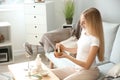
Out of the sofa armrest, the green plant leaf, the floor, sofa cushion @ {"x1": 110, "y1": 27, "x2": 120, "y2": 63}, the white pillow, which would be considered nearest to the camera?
the white pillow

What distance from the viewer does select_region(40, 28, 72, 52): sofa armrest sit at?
316 cm

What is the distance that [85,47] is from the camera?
2.09 metres

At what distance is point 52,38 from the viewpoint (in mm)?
3219

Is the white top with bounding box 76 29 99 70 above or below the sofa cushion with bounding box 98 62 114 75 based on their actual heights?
above

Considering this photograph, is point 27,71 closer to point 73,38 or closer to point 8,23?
point 73,38

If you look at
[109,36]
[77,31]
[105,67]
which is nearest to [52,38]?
[77,31]

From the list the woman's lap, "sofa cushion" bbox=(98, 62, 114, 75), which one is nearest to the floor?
"sofa cushion" bbox=(98, 62, 114, 75)

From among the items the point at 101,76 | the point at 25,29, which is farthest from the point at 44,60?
the point at 101,76

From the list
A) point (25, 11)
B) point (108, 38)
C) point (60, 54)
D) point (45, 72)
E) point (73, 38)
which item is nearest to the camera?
point (60, 54)

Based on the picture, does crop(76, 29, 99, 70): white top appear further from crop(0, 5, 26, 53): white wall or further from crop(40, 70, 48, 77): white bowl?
crop(0, 5, 26, 53): white wall

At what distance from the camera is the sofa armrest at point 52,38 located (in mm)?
3156

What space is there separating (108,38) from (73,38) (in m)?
0.60

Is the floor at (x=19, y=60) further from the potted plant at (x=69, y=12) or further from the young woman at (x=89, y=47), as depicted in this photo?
the young woman at (x=89, y=47)

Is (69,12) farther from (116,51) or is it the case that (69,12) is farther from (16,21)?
(116,51)
